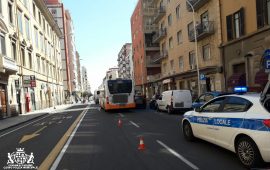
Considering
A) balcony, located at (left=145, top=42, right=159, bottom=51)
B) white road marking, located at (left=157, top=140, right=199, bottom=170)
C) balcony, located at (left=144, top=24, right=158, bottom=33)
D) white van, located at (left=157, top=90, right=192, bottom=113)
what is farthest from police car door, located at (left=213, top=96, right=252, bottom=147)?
balcony, located at (left=144, top=24, right=158, bottom=33)

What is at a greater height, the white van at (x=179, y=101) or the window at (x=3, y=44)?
the window at (x=3, y=44)

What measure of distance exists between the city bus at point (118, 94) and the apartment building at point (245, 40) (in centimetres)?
833

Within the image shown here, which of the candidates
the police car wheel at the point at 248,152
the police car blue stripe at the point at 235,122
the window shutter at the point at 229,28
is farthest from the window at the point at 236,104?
the window shutter at the point at 229,28

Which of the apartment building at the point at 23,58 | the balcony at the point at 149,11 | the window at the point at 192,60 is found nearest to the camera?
the apartment building at the point at 23,58

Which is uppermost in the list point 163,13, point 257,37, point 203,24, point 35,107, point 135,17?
point 135,17

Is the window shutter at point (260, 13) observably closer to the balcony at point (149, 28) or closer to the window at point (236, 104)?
the window at point (236, 104)

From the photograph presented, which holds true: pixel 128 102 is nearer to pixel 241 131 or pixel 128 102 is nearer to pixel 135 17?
pixel 241 131

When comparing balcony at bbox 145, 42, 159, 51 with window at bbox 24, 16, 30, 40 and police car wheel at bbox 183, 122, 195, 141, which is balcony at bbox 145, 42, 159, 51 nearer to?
window at bbox 24, 16, 30, 40

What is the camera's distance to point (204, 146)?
9.26 meters

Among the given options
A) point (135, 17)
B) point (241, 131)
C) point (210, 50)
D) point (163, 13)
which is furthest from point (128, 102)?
point (135, 17)

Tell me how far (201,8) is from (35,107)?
26.2 metres

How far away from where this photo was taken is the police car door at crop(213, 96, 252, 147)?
719 centimetres

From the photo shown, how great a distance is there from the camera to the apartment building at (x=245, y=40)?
70.3 ft

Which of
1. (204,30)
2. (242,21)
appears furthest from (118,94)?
(242,21)
